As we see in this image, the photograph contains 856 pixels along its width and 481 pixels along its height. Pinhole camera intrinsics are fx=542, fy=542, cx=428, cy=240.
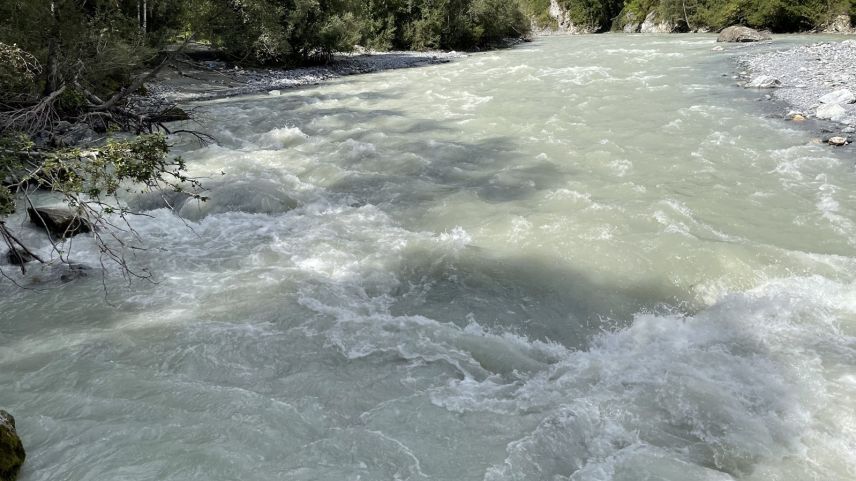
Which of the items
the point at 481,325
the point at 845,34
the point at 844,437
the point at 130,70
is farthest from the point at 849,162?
the point at 845,34

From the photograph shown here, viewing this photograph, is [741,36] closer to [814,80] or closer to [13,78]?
[814,80]

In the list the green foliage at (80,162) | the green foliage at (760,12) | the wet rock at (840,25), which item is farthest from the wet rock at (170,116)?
the green foliage at (760,12)

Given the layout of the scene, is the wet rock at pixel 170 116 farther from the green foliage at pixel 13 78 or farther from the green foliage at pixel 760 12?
the green foliage at pixel 760 12

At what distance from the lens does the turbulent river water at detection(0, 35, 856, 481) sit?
4.07 m

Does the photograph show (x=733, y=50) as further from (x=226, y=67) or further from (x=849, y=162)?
(x=226, y=67)

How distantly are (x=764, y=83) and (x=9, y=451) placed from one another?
68.7 feet

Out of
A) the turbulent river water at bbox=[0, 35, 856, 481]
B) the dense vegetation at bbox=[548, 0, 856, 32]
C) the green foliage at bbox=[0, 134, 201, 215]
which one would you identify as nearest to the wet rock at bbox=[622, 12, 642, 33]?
the dense vegetation at bbox=[548, 0, 856, 32]

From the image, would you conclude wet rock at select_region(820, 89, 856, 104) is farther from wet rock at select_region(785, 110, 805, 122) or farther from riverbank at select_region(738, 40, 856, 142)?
wet rock at select_region(785, 110, 805, 122)

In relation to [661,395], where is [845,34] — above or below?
above

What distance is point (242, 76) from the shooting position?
2411 cm

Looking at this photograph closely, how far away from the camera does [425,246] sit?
294 inches

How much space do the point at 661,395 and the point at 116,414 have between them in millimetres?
4486

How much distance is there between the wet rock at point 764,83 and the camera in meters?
17.8

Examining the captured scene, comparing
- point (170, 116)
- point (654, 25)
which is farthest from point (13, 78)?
point (654, 25)
